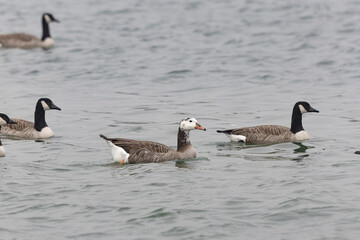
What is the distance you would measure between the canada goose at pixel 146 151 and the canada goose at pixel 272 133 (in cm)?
188

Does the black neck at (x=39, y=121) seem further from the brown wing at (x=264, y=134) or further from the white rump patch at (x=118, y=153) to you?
the brown wing at (x=264, y=134)

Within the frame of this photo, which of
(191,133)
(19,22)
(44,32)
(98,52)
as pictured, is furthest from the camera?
(19,22)

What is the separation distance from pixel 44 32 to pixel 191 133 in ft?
69.0

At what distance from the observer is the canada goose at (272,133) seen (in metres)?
22.0

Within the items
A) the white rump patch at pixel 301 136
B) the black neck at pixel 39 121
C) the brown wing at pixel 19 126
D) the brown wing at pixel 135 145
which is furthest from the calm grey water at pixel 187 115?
the brown wing at pixel 19 126

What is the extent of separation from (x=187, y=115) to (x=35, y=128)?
507cm

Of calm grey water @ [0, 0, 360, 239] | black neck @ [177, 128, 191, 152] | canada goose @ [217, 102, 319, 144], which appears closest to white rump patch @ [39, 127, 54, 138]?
calm grey water @ [0, 0, 360, 239]

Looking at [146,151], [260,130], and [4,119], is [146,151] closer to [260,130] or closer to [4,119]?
[260,130]

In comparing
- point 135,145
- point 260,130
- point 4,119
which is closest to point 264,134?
point 260,130

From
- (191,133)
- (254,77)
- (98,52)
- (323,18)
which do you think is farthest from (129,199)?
(323,18)

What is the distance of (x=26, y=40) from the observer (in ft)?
136

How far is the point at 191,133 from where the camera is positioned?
23.8m

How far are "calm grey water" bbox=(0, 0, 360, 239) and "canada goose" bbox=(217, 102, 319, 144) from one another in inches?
10.8

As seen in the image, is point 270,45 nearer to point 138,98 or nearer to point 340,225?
point 138,98
